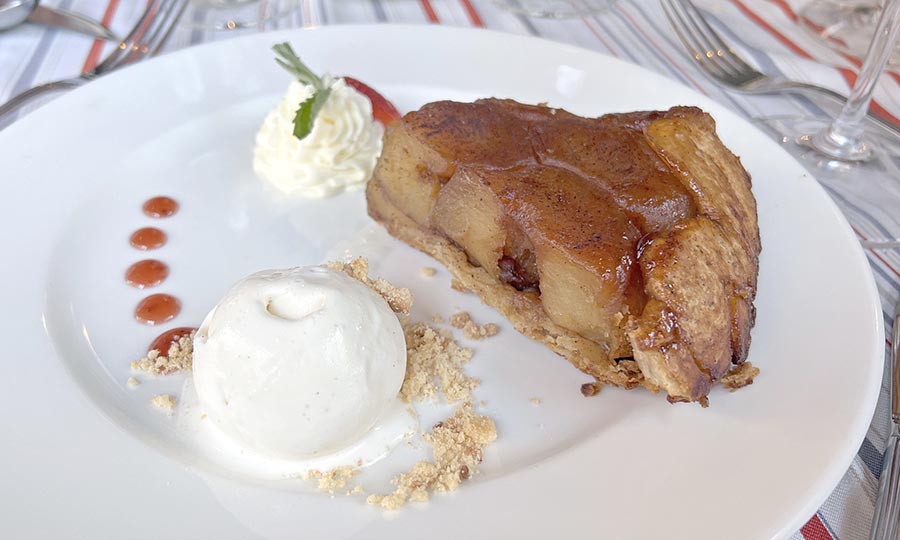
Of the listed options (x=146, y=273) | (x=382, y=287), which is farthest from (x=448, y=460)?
(x=146, y=273)

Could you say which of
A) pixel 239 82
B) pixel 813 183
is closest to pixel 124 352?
pixel 239 82

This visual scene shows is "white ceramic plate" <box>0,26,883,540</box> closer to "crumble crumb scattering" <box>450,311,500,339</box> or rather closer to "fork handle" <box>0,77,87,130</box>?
"crumble crumb scattering" <box>450,311,500,339</box>

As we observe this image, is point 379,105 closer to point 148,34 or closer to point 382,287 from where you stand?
point 382,287

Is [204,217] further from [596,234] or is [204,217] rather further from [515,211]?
[596,234]

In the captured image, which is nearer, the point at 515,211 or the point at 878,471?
the point at 878,471

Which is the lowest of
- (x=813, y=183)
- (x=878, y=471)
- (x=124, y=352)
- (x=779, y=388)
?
(x=124, y=352)

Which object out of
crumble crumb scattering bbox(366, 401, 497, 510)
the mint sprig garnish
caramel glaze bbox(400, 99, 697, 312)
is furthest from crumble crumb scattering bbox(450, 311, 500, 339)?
the mint sprig garnish
